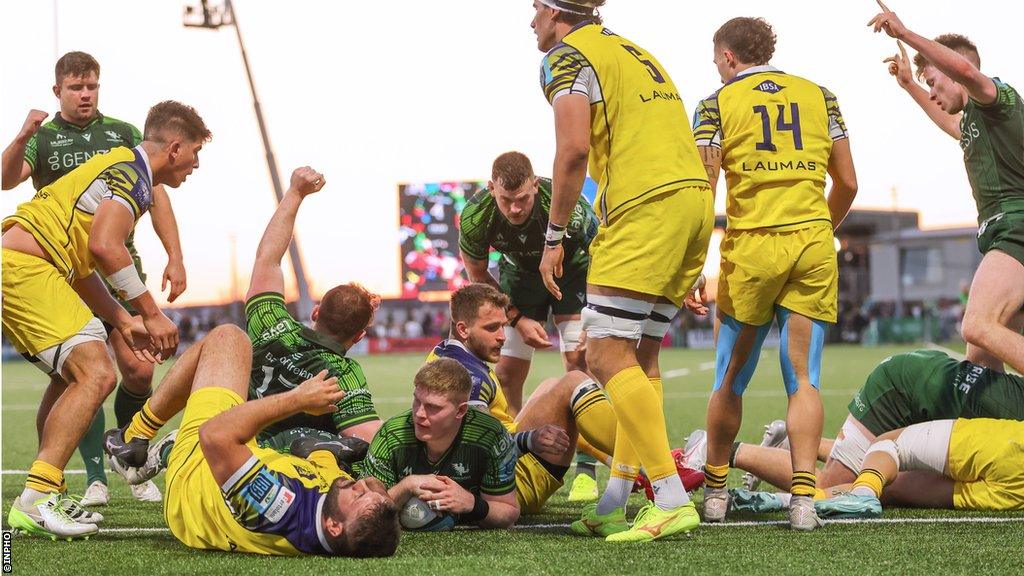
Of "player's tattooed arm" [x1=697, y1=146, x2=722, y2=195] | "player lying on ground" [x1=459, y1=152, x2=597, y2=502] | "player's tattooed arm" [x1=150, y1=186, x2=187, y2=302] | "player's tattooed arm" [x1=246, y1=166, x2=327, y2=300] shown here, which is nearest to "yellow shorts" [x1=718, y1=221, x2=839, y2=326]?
"player's tattooed arm" [x1=697, y1=146, x2=722, y2=195]

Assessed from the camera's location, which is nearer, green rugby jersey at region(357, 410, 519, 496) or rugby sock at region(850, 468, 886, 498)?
green rugby jersey at region(357, 410, 519, 496)

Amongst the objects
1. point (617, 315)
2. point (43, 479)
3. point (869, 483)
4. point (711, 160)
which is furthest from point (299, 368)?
point (869, 483)

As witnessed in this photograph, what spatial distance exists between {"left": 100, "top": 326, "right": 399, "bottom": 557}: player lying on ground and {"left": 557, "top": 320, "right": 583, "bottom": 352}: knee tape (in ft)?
9.41

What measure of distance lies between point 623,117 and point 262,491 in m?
2.07

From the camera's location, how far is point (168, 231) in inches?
234

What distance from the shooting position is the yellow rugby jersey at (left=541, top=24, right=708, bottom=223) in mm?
4469

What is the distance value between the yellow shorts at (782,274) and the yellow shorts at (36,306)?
295 cm

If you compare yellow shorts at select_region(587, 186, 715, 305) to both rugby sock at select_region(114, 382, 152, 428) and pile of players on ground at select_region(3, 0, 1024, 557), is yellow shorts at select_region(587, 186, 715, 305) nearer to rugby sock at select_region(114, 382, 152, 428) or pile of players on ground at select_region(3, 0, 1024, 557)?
pile of players on ground at select_region(3, 0, 1024, 557)

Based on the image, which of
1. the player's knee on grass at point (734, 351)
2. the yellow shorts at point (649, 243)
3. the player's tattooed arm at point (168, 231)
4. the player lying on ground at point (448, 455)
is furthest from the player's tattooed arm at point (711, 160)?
the player's tattooed arm at point (168, 231)

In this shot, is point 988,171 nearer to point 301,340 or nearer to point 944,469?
point 944,469

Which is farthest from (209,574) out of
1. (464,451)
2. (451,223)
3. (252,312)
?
(451,223)

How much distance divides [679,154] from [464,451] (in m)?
1.52

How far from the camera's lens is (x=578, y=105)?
439cm

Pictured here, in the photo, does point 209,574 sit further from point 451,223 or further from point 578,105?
point 451,223
